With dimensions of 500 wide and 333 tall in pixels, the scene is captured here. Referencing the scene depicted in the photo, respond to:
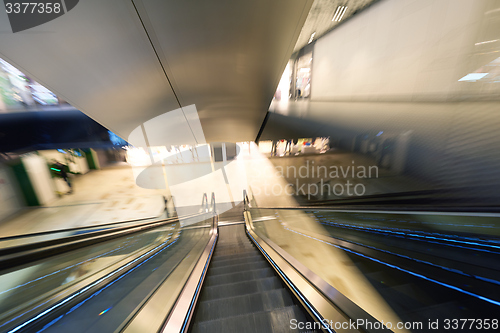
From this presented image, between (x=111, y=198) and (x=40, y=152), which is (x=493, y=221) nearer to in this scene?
(x=111, y=198)

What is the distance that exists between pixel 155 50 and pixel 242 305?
399 cm

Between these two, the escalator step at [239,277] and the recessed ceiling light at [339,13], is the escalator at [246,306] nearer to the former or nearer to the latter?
the escalator step at [239,277]

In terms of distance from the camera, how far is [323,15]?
8.77ft

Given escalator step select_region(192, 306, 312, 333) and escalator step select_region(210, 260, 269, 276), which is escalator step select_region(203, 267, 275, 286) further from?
escalator step select_region(192, 306, 312, 333)

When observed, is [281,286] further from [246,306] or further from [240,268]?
[240,268]

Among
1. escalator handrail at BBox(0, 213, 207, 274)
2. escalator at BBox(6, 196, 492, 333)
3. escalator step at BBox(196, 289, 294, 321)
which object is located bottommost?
escalator step at BBox(196, 289, 294, 321)

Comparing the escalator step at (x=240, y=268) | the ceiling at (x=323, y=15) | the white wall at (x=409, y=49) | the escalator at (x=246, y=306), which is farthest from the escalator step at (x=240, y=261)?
the ceiling at (x=323, y=15)

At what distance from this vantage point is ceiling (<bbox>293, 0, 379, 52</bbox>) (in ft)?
7.75

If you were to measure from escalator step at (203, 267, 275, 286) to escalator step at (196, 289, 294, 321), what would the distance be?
1.86 feet

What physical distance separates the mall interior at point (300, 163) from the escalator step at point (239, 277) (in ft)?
0.09

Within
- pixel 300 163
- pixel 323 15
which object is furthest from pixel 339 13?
pixel 300 163

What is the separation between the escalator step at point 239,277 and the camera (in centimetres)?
224

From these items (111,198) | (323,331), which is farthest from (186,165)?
(323,331)

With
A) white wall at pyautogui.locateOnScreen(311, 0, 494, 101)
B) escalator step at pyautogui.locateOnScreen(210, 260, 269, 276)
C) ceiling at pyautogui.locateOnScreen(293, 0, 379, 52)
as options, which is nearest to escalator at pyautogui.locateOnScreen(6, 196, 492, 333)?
escalator step at pyautogui.locateOnScreen(210, 260, 269, 276)
